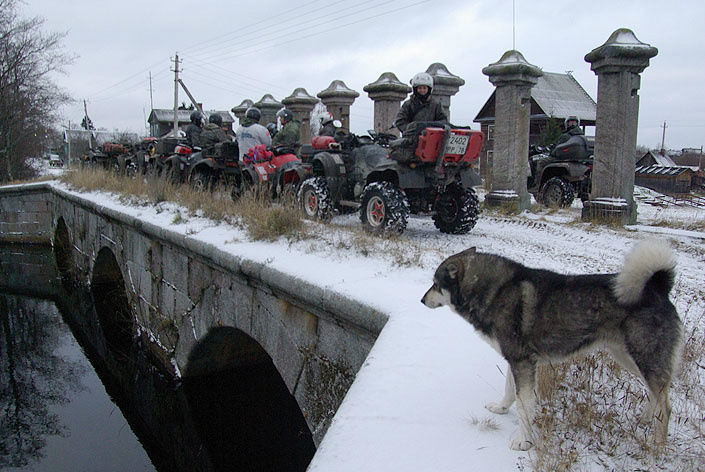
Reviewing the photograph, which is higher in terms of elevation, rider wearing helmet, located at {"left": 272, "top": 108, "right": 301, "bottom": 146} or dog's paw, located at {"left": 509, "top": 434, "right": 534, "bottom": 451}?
rider wearing helmet, located at {"left": 272, "top": 108, "right": 301, "bottom": 146}

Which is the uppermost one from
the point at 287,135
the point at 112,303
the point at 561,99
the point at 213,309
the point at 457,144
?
the point at 561,99

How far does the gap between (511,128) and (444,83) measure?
6.14ft

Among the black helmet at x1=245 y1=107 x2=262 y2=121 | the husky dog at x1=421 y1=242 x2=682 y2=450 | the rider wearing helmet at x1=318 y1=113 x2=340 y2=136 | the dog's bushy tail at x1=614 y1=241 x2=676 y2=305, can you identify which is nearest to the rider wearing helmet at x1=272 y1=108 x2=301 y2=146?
the black helmet at x1=245 y1=107 x2=262 y2=121

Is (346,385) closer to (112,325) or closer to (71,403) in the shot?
(71,403)

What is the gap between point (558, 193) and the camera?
430 inches

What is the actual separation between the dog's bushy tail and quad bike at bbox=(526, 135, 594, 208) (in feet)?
29.4

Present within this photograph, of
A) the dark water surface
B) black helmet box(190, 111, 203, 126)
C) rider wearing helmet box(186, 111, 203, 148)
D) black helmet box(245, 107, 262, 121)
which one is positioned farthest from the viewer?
black helmet box(190, 111, 203, 126)

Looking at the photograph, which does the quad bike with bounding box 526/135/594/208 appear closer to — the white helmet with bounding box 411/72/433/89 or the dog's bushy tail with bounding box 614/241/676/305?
the white helmet with bounding box 411/72/433/89

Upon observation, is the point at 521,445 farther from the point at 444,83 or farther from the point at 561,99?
the point at 561,99

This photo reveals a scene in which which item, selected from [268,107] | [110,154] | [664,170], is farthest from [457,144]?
[110,154]

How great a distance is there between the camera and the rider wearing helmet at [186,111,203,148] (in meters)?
12.4

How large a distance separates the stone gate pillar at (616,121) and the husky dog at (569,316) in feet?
21.7

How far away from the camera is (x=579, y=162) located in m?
10.8

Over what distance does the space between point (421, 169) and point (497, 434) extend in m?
4.66
